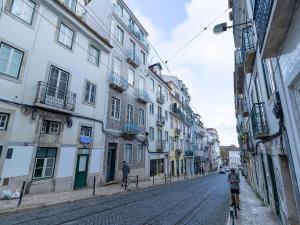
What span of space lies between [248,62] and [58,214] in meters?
10.2

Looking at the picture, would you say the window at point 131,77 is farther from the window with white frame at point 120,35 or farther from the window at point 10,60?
the window at point 10,60

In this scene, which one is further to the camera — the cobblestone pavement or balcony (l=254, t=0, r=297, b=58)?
the cobblestone pavement

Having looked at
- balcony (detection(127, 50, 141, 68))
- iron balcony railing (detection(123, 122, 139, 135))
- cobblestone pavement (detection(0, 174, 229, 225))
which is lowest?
cobblestone pavement (detection(0, 174, 229, 225))

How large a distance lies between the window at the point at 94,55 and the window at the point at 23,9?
4819mm

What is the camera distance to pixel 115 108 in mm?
17359

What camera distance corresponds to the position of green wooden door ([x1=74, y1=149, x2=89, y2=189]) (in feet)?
41.5

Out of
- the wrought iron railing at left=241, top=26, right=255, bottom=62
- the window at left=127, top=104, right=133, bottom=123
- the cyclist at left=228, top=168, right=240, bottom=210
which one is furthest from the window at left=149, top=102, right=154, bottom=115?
the wrought iron railing at left=241, top=26, right=255, bottom=62

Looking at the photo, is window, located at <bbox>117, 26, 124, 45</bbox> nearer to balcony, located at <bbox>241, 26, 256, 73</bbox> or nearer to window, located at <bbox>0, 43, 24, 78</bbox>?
window, located at <bbox>0, 43, 24, 78</bbox>

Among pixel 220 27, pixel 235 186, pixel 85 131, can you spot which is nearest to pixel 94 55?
pixel 85 131

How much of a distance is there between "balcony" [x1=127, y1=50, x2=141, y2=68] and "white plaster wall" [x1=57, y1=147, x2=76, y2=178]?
449 inches

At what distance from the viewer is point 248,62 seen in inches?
336

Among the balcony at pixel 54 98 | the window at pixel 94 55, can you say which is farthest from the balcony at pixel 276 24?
the window at pixel 94 55

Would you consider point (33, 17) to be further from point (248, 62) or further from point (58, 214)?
point (248, 62)

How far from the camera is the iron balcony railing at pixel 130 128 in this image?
698 inches
